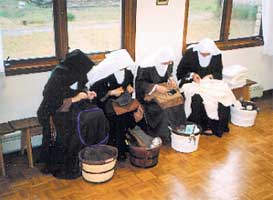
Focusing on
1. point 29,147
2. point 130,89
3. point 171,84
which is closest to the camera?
point 29,147

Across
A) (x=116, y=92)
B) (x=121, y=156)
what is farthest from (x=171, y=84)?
(x=121, y=156)

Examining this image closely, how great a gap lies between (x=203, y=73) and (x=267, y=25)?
1.24 metres

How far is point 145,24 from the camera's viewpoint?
379cm

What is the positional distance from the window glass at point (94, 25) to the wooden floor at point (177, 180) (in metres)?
1.21

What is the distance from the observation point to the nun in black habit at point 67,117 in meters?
3.03

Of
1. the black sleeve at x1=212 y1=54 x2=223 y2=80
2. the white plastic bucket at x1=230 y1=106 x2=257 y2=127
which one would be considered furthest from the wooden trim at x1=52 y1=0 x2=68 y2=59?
the white plastic bucket at x1=230 y1=106 x2=257 y2=127

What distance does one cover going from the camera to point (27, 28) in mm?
3301

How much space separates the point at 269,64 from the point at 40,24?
320 centimetres

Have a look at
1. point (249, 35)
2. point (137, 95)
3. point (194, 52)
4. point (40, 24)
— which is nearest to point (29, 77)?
point (40, 24)

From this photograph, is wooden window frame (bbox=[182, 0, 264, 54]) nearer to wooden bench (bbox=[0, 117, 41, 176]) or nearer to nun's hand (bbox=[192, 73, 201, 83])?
nun's hand (bbox=[192, 73, 201, 83])

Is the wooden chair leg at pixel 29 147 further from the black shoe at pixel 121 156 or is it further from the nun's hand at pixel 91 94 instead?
the black shoe at pixel 121 156

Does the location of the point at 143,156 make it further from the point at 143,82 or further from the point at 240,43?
the point at 240,43

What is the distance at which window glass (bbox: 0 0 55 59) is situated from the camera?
3.18m

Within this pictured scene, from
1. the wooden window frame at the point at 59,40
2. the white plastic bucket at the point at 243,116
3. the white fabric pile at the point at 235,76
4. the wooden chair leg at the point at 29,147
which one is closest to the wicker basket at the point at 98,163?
the wooden chair leg at the point at 29,147
